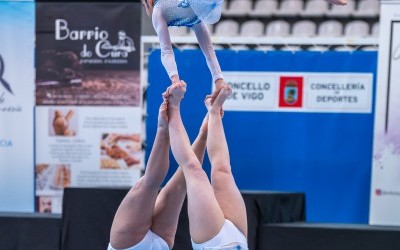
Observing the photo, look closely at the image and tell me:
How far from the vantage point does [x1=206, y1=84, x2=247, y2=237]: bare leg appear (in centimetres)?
300

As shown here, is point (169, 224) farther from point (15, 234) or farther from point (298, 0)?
point (298, 0)

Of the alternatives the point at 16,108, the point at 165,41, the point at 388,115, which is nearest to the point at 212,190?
the point at 165,41

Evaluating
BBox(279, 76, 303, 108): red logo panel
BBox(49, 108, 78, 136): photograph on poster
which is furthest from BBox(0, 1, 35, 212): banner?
BBox(279, 76, 303, 108): red logo panel

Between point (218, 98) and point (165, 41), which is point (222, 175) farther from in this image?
point (165, 41)

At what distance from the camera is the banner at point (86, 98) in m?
6.08

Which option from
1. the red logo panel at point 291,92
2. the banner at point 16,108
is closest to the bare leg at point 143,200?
the red logo panel at point 291,92

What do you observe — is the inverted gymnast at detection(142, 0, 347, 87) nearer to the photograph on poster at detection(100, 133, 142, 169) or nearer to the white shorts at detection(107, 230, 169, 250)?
the white shorts at detection(107, 230, 169, 250)

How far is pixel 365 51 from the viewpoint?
5.99 m

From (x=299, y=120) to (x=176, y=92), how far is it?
3200 millimetres

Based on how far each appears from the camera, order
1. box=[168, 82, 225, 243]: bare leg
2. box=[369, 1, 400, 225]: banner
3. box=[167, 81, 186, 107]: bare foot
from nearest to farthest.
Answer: box=[168, 82, 225, 243]: bare leg < box=[167, 81, 186, 107]: bare foot < box=[369, 1, 400, 225]: banner

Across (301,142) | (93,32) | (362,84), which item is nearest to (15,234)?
(93,32)

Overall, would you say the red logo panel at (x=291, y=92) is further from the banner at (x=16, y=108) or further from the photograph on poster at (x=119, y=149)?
the banner at (x=16, y=108)

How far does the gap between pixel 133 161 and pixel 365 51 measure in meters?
2.27

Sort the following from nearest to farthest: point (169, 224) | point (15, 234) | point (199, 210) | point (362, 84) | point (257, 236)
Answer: point (199, 210)
point (169, 224)
point (257, 236)
point (15, 234)
point (362, 84)
